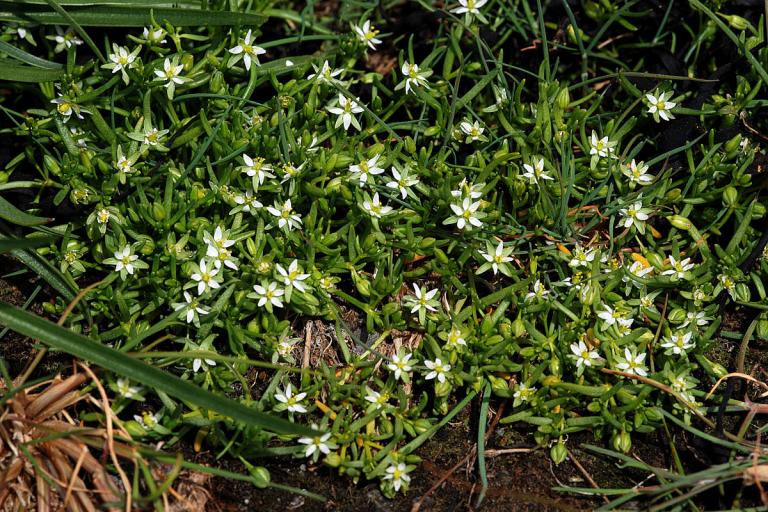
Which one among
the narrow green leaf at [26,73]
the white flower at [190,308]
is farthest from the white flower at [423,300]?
the narrow green leaf at [26,73]

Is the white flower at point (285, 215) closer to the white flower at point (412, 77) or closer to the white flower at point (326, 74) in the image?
the white flower at point (326, 74)

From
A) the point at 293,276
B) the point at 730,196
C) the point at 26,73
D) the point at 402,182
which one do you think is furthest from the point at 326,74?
the point at 730,196

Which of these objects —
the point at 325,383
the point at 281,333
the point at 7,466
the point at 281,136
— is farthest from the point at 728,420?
the point at 7,466

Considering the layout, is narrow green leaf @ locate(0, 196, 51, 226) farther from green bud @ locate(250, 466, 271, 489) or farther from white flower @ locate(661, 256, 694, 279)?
white flower @ locate(661, 256, 694, 279)

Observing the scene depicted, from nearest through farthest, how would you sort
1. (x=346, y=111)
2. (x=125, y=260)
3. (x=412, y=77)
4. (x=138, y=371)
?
1. (x=138, y=371)
2. (x=125, y=260)
3. (x=346, y=111)
4. (x=412, y=77)

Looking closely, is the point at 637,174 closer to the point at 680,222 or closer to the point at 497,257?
the point at 680,222

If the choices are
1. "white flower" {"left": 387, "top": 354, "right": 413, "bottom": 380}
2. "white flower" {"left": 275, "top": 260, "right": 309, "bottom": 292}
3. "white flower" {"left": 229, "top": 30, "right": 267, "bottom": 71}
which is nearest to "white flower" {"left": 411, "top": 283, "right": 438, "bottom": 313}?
"white flower" {"left": 387, "top": 354, "right": 413, "bottom": 380}
